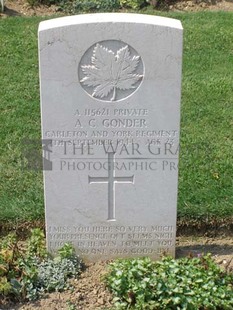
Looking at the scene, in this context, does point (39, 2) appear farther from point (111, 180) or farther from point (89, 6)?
point (111, 180)

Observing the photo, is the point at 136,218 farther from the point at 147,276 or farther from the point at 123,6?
the point at 123,6

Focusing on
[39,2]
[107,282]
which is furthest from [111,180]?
[39,2]

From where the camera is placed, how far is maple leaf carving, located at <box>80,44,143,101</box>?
4.43 m

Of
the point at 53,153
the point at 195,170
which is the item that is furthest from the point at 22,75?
the point at 53,153

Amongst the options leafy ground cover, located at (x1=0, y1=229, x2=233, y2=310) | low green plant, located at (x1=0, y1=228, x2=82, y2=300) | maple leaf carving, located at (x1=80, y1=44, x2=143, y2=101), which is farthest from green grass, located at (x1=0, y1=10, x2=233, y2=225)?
maple leaf carving, located at (x1=80, y1=44, x2=143, y2=101)

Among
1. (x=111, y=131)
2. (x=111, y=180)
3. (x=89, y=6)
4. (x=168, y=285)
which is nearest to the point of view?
(x=168, y=285)

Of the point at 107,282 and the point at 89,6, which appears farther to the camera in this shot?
the point at 89,6

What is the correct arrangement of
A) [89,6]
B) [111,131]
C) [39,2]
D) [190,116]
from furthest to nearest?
[39,2]
[89,6]
[190,116]
[111,131]

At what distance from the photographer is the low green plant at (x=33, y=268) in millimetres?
4641

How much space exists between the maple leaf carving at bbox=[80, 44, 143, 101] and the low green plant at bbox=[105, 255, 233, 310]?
1165mm

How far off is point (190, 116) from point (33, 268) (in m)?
3.01

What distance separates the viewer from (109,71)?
4.50 m

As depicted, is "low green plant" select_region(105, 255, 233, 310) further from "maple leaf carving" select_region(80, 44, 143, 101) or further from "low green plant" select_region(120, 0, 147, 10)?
"low green plant" select_region(120, 0, 147, 10)

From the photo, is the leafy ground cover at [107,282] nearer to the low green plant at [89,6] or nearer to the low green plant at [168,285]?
the low green plant at [168,285]
